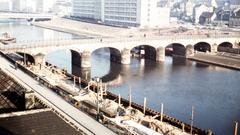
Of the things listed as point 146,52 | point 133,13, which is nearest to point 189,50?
point 146,52

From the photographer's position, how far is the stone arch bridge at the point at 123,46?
3317 inches

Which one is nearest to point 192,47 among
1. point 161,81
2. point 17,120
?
point 161,81

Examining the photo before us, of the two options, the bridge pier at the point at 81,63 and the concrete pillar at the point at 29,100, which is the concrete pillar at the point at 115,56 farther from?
the concrete pillar at the point at 29,100

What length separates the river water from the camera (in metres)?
57.8

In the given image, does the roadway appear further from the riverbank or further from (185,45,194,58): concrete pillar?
(185,45,194,58): concrete pillar

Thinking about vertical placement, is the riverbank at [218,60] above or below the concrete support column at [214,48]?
below

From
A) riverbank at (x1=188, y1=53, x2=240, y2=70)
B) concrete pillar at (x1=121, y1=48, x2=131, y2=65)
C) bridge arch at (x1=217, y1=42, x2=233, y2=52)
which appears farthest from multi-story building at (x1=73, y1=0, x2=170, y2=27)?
concrete pillar at (x1=121, y1=48, x2=131, y2=65)

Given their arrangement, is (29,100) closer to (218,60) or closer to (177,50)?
(218,60)

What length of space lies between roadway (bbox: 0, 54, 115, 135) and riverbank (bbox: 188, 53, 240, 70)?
57017 millimetres

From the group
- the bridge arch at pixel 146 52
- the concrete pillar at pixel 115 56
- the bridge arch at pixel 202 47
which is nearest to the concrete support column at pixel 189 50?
the bridge arch at pixel 202 47

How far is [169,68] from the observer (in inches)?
3760

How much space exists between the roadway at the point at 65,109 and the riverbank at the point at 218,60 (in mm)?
57017

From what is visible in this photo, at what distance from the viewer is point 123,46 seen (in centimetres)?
9838

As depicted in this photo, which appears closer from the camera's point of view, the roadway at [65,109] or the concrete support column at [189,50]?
the roadway at [65,109]
